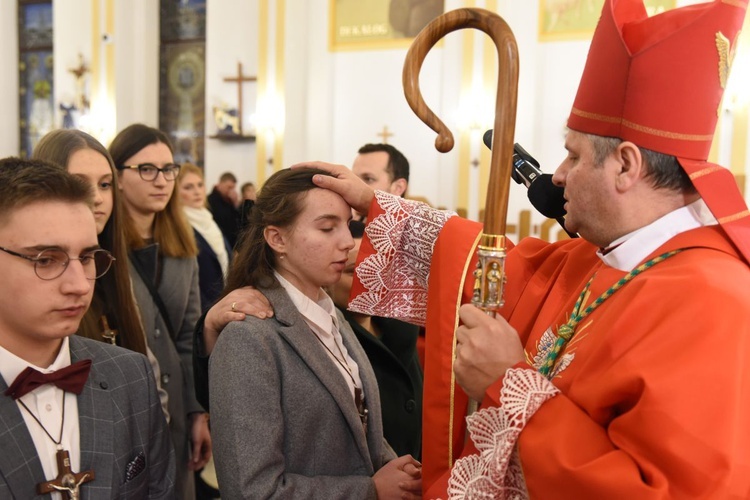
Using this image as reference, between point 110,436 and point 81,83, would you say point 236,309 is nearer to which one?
point 110,436

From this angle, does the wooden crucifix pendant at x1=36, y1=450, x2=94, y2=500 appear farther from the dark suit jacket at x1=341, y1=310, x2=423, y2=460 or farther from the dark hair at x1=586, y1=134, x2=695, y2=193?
the dark hair at x1=586, y1=134, x2=695, y2=193

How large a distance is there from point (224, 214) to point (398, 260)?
215 inches

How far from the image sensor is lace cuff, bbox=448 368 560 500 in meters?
1.30

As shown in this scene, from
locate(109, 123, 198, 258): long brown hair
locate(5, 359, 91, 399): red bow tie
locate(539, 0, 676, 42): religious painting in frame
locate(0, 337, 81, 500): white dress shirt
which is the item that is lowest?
locate(0, 337, 81, 500): white dress shirt

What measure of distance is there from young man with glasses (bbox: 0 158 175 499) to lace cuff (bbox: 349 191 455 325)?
73 cm

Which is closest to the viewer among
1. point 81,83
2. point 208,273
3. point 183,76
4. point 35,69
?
point 208,273

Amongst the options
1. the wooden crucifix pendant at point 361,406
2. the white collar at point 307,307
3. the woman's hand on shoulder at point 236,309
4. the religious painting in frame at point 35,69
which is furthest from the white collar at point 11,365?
the religious painting in frame at point 35,69

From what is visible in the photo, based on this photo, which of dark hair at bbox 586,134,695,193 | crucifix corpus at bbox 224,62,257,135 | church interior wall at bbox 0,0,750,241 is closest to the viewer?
dark hair at bbox 586,134,695,193

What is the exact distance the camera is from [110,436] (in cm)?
166

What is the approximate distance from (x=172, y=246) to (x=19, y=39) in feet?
35.8

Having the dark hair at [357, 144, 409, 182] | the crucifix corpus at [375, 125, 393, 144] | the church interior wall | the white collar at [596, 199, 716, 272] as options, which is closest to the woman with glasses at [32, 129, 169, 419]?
the white collar at [596, 199, 716, 272]

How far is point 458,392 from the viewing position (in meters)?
1.75

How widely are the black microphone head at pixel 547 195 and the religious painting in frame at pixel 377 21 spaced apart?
822 cm

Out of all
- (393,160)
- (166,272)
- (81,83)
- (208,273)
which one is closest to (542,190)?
(166,272)
